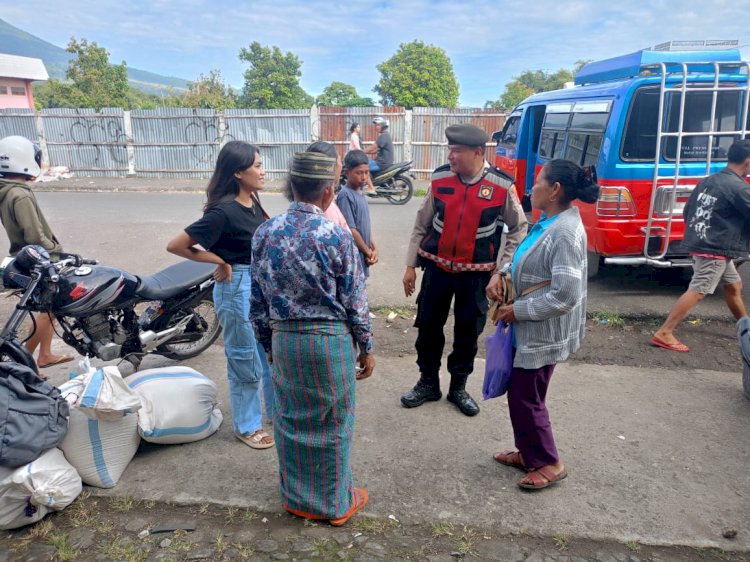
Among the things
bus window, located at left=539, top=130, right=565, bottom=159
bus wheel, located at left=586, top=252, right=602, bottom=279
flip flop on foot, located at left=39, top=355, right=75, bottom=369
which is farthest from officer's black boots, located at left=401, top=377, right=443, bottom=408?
bus window, located at left=539, top=130, right=565, bottom=159

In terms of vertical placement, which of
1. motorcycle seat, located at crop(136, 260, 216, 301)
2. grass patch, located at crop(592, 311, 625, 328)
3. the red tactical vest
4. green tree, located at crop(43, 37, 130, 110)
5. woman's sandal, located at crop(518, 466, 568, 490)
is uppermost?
green tree, located at crop(43, 37, 130, 110)

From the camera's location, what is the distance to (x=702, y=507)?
106 inches

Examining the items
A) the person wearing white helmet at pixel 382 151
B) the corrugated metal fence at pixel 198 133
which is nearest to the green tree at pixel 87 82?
the corrugated metal fence at pixel 198 133

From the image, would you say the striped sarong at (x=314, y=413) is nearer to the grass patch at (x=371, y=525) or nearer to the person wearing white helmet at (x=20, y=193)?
the grass patch at (x=371, y=525)

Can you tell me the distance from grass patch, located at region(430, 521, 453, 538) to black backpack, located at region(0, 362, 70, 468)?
1873 mm

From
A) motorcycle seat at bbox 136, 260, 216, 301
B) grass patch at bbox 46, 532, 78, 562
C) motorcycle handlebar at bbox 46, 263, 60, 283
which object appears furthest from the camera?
motorcycle seat at bbox 136, 260, 216, 301

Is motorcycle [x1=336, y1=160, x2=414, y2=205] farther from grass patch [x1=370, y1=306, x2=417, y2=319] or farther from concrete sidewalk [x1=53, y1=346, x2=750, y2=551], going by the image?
concrete sidewalk [x1=53, y1=346, x2=750, y2=551]

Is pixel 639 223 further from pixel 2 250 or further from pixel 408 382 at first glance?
pixel 2 250

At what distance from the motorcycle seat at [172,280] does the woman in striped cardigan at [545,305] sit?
2.27m

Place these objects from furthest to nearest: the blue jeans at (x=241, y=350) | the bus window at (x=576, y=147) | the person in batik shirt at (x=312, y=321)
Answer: the bus window at (x=576, y=147) → the blue jeans at (x=241, y=350) → the person in batik shirt at (x=312, y=321)

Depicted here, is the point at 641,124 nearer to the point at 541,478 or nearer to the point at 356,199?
the point at 356,199

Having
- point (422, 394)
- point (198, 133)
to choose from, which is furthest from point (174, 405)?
point (198, 133)

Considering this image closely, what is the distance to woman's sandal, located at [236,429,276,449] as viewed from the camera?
3.21m

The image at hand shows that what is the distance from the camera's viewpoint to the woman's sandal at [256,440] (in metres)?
3.21
